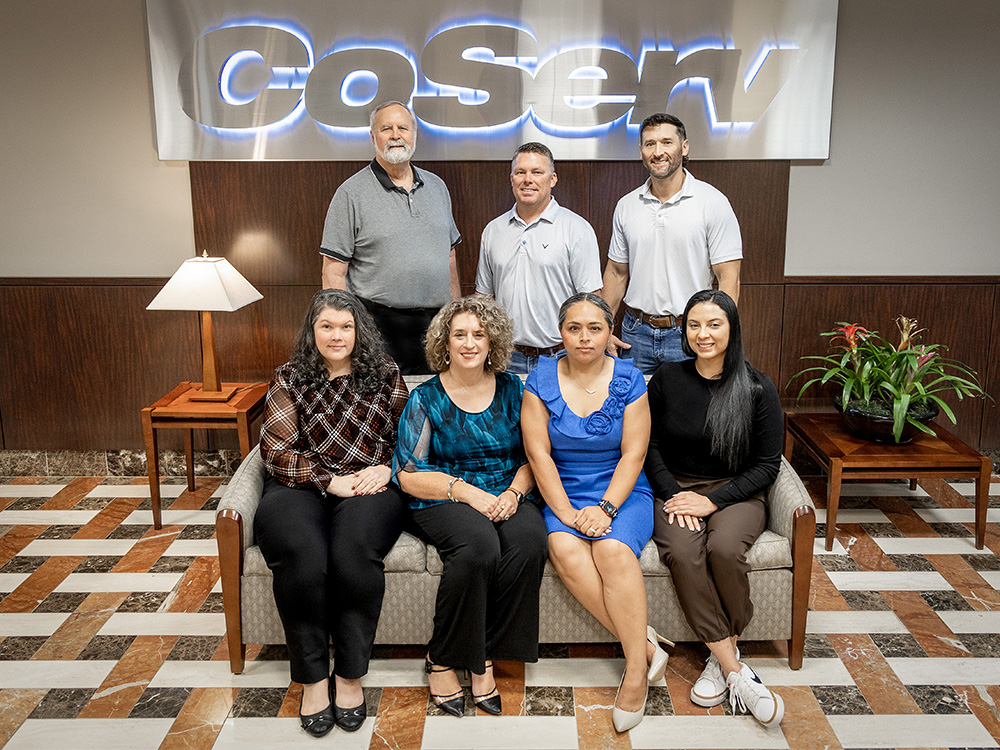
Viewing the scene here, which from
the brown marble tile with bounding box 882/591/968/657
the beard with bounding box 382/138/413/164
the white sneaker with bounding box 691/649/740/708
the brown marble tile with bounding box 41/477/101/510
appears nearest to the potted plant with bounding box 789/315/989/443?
the brown marble tile with bounding box 882/591/968/657

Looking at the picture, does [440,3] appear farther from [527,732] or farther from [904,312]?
[527,732]

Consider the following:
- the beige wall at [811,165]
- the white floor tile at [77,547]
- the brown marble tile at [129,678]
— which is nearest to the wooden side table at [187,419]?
the white floor tile at [77,547]

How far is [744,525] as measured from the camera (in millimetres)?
2807

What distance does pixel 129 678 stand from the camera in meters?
2.83

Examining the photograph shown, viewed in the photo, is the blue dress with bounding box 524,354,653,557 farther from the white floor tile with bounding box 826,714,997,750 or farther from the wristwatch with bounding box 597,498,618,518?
the white floor tile with bounding box 826,714,997,750

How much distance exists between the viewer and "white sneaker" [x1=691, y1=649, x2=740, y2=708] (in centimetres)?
266

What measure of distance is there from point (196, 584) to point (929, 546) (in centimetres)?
318

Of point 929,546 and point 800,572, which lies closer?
point 800,572

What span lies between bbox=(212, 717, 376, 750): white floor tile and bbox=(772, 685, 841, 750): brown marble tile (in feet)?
4.16

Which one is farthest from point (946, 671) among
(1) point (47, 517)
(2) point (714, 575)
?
(1) point (47, 517)

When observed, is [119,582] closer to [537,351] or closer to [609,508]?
[537,351]

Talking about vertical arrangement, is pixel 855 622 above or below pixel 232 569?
below

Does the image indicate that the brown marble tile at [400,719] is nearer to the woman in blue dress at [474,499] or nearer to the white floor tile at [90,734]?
the woman in blue dress at [474,499]

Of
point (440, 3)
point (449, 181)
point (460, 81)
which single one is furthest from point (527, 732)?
point (440, 3)
